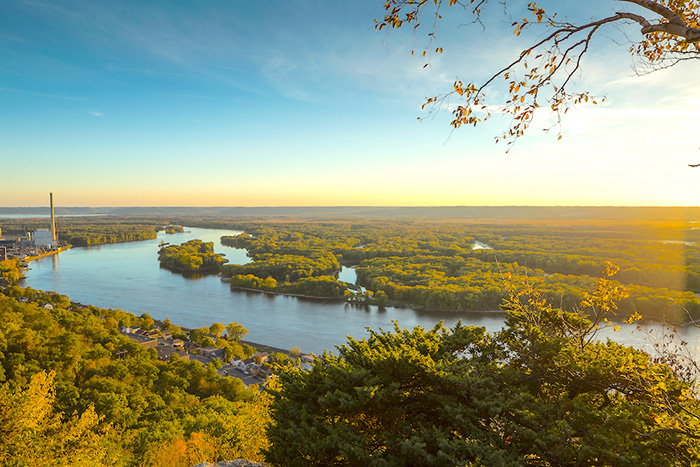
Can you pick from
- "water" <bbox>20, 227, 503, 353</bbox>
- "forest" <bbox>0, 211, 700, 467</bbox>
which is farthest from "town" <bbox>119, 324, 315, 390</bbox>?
"forest" <bbox>0, 211, 700, 467</bbox>

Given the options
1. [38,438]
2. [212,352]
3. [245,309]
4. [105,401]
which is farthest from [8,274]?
[38,438]

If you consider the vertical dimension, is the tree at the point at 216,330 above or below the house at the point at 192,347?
above

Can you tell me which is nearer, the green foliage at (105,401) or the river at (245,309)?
the green foliage at (105,401)

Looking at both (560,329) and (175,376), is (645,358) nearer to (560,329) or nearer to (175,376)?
(560,329)

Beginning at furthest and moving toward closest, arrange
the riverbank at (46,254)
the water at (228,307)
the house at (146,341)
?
the riverbank at (46,254), the water at (228,307), the house at (146,341)

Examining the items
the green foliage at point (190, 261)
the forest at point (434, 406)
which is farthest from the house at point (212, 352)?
the green foliage at point (190, 261)

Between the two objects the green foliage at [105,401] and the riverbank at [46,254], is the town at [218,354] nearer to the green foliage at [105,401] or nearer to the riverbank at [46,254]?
the green foliage at [105,401]

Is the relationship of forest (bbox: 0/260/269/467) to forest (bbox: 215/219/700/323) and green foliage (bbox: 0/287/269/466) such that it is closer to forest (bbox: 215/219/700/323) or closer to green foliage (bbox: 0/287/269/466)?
green foliage (bbox: 0/287/269/466)

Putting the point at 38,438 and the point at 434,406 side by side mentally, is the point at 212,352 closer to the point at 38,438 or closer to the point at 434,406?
the point at 38,438
